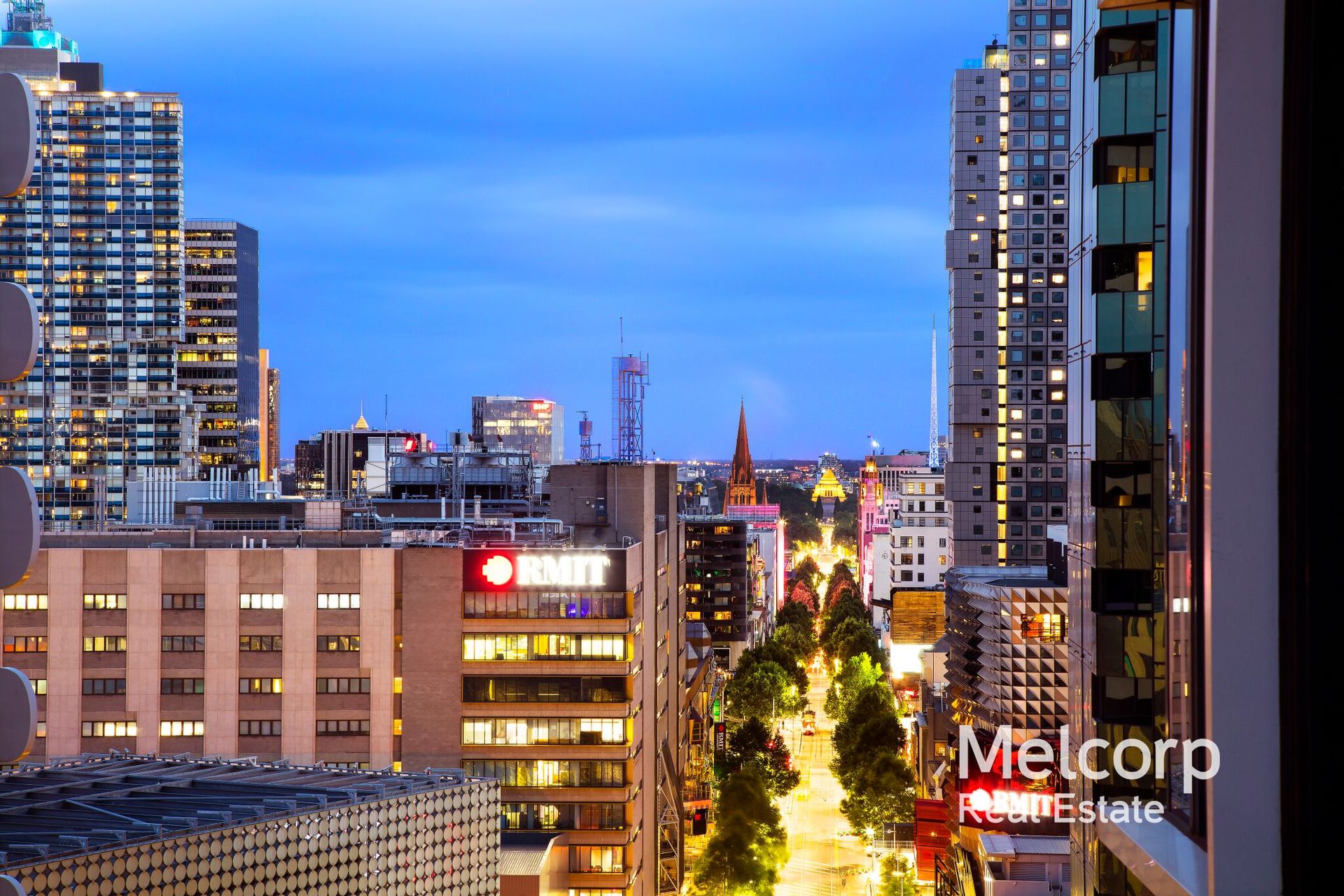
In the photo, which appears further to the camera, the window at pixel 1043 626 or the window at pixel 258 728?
the window at pixel 258 728

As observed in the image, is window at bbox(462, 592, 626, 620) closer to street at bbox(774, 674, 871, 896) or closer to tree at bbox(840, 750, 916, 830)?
street at bbox(774, 674, 871, 896)

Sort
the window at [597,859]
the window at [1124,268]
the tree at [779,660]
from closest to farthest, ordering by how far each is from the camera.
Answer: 1. the window at [1124,268]
2. the window at [597,859]
3. the tree at [779,660]

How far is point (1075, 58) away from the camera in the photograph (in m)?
16.8

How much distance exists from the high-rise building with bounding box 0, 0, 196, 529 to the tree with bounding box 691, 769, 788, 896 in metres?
130

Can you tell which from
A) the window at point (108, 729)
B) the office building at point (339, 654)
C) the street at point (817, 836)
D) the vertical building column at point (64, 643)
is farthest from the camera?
the street at point (817, 836)

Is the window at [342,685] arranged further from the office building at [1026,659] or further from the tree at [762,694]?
the tree at [762,694]

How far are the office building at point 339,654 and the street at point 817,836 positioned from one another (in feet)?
80.1

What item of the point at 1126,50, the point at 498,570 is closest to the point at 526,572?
the point at 498,570

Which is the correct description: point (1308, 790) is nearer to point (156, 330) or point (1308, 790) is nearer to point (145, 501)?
point (145, 501)

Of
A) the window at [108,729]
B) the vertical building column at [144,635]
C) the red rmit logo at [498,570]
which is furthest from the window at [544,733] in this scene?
the window at [108,729]

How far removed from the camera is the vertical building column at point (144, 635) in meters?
65.8

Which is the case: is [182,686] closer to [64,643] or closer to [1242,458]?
[64,643]

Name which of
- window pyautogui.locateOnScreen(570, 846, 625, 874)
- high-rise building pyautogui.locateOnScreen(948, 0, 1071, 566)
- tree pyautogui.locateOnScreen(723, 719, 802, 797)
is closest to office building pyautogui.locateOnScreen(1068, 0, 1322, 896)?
window pyautogui.locateOnScreen(570, 846, 625, 874)

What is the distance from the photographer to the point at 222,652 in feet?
217
